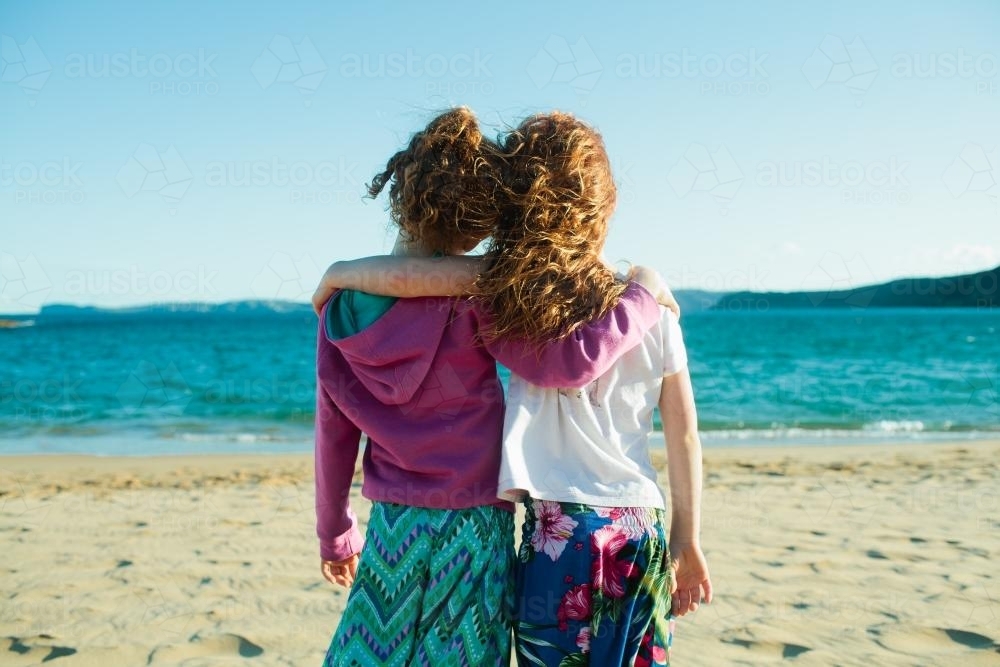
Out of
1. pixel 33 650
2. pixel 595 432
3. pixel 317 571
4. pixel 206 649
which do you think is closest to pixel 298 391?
pixel 317 571

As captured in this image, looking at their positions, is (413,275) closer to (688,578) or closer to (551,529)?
(551,529)

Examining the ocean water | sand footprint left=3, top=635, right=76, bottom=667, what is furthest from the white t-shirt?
the ocean water

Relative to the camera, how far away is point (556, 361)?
1.56 meters

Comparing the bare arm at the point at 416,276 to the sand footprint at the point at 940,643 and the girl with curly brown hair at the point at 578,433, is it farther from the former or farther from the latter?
the sand footprint at the point at 940,643

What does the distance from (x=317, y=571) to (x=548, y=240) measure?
10.1 feet

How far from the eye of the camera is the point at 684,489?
5.60ft

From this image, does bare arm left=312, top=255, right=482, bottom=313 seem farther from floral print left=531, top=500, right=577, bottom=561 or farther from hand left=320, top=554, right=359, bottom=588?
hand left=320, top=554, right=359, bottom=588

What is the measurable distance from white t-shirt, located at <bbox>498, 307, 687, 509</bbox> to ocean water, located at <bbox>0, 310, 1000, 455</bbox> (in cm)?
810

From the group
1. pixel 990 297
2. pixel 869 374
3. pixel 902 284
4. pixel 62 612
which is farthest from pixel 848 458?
pixel 902 284

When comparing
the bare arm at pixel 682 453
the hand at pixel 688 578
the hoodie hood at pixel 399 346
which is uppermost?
the hoodie hood at pixel 399 346

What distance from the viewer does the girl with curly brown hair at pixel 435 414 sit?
161 centimetres

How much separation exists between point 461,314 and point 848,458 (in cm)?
723

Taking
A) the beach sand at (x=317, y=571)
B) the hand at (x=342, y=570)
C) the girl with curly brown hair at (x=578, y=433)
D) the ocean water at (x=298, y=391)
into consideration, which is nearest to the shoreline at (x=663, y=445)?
the ocean water at (x=298, y=391)

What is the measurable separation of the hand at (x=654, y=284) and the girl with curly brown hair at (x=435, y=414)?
4cm
